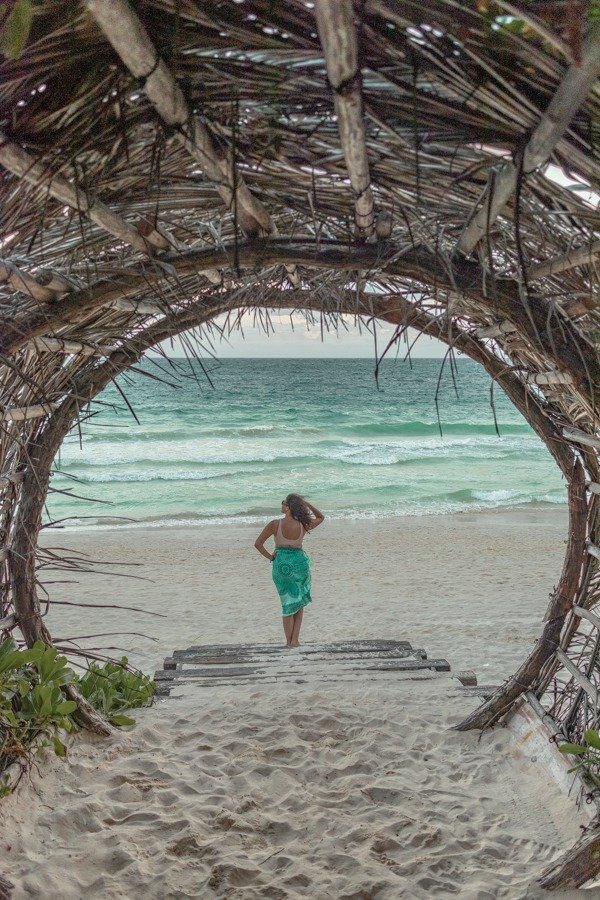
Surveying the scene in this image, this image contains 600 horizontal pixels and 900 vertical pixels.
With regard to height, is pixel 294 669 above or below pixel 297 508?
below

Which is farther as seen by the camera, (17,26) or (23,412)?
(23,412)

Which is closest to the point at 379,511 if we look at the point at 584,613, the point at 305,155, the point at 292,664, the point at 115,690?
the point at 292,664

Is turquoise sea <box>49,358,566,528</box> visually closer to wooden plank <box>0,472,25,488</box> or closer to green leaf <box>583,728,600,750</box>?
wooden plank <box>0,472,25,488</box>

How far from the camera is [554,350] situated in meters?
1.79

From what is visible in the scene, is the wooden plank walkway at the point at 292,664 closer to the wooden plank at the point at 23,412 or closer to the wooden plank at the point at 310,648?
the wooden plank at the point at 310,648

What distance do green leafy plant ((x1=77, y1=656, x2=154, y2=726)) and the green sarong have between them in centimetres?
145

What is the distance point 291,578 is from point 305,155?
3.85 m

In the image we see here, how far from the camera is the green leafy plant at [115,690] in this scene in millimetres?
3209

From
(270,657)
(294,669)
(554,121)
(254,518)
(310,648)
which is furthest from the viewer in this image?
(254,518)

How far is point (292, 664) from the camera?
4062 mm

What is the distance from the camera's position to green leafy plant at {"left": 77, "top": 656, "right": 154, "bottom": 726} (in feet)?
10.5

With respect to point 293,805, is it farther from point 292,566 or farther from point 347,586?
point 347,586

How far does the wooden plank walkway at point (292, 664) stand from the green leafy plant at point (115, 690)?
17cm

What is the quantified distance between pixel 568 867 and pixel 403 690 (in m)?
1.62
